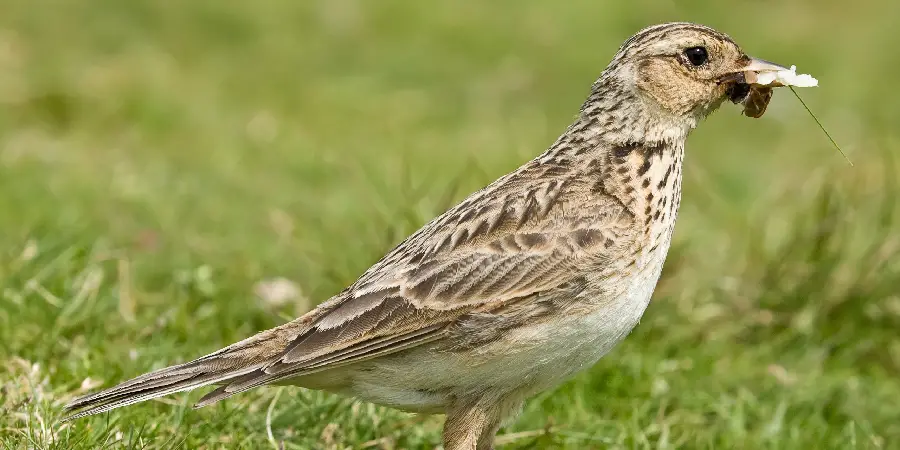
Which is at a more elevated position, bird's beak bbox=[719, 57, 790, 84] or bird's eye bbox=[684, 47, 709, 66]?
bird's eye bbox=[684, 47, 709, 66]

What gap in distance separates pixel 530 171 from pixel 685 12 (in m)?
9.29

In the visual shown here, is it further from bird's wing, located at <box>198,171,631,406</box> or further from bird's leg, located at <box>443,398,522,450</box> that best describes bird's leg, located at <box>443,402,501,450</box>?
bird's wing, located at <box>198,171,631,406</box>

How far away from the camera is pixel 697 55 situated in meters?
5.39

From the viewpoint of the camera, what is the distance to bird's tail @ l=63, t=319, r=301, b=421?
4805 millimetres

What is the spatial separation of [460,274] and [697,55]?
1323 millimetres

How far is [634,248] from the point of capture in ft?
16.3

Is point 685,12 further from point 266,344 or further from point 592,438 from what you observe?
point 266,344

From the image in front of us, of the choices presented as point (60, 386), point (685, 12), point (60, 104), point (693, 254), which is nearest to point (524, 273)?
point (60, 386)

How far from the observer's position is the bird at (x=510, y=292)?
16.0ft

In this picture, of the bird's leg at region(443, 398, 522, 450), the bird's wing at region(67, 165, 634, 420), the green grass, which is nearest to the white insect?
the bird's wing at region(67, 165, 634, 420)

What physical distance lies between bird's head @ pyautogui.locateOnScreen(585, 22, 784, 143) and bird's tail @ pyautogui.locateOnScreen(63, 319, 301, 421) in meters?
1.61

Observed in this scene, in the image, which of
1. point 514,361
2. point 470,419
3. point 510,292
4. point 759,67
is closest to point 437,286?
point 510,292

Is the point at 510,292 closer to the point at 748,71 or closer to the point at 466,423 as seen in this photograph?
the point at 466,423

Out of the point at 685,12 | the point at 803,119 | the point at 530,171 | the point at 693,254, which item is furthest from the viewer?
the point at 685,12
